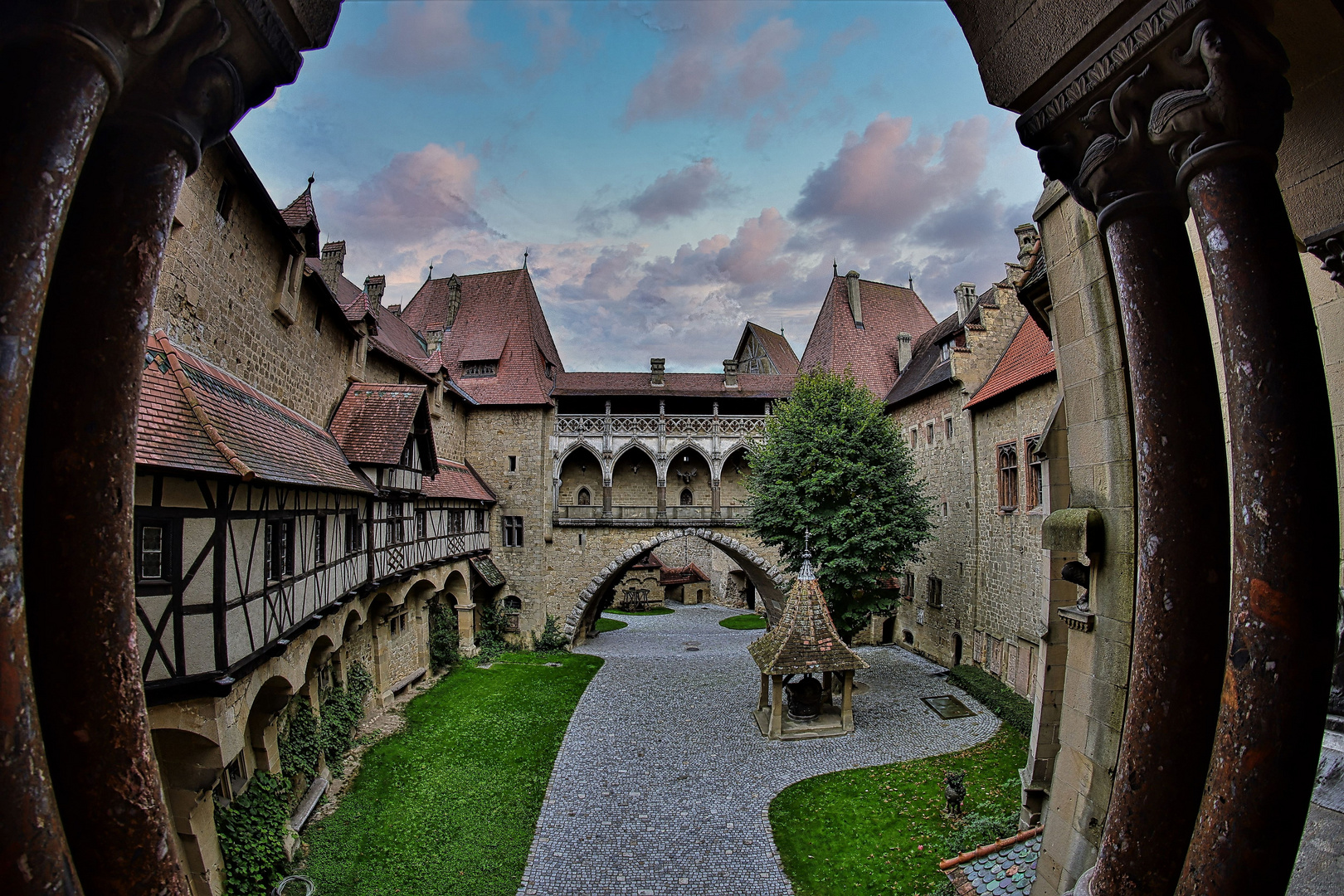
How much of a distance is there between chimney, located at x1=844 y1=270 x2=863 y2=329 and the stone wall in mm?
20581

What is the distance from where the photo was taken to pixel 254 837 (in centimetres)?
800

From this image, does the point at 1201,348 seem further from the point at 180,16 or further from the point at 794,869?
the point at 794,869

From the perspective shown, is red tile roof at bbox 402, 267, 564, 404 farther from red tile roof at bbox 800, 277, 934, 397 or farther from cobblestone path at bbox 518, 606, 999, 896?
red tile roof at bbox 800, 277, 934, 397

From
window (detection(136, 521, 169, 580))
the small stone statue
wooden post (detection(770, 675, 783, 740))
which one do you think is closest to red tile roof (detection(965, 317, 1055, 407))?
the small stone statue

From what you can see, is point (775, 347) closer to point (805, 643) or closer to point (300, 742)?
point (805, 643)

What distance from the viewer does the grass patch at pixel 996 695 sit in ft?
44.0

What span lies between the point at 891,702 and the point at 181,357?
15.9 m

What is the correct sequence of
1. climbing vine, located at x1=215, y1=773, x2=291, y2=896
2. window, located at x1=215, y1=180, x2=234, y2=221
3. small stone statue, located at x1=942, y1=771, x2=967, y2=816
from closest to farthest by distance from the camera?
climbing vine, located at x1=215, y1=773, x2=291, y2=896
window, located at x1=215, y1=180, x2=234, y2=221
small stone statue, located at x1=942, y1=771, x2=967, y2=816

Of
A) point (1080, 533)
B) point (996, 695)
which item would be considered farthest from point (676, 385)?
point (1080, 533)

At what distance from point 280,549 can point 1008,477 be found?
15.9m

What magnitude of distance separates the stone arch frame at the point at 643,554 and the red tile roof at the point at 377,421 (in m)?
11.2

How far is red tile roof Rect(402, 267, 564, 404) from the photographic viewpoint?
2428cm

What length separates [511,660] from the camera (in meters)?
20.8

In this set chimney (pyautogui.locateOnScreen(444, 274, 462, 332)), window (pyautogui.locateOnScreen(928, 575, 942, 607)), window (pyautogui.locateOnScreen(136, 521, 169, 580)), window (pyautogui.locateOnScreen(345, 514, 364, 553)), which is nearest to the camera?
window (pyautogui.locateOnScreen(136, 521, 169, 580))
